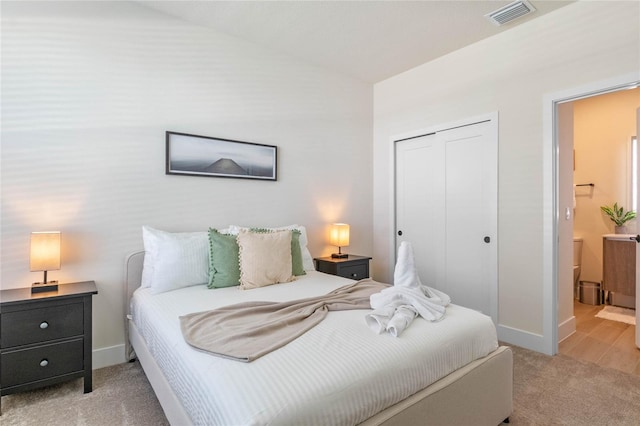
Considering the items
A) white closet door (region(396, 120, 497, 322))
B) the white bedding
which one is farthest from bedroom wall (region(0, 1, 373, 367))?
white closet door (region(396, 120, 497, 322))

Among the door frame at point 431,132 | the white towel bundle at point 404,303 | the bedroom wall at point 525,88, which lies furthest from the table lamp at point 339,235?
the white towel bundle at point 404,303

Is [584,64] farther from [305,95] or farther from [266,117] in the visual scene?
[266,117]

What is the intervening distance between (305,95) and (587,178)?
397 centimetres

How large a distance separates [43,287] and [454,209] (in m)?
3.47

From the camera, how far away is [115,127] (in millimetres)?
2510

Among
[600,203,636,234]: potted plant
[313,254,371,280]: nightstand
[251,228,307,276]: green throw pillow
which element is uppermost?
[600,203,636,234]: potted plant

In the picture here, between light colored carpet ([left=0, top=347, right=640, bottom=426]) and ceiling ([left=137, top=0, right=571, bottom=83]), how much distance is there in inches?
110

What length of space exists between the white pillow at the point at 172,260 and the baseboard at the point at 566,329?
3.08 meters

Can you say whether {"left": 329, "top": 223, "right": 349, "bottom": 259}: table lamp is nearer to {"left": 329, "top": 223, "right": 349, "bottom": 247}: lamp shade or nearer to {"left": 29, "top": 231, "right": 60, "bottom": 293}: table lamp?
{"left": 329, "top": 223, "right": 349, "bottom": 247}: lamp shade

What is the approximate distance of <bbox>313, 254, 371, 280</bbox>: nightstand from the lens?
3387mm

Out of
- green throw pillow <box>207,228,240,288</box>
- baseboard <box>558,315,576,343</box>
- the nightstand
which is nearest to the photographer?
green throw pillow <box>207,228,240,288</box>

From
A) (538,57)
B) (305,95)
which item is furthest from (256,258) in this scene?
(538,57)

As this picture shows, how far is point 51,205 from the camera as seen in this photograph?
2287 millimetres

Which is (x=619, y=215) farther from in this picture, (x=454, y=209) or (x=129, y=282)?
(x=129, y=282)
